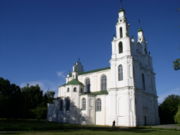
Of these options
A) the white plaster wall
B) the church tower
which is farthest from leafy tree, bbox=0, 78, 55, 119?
the church tower

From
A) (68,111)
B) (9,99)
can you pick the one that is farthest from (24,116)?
(68,111)

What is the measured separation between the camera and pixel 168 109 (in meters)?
58.7

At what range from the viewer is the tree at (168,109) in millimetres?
57438

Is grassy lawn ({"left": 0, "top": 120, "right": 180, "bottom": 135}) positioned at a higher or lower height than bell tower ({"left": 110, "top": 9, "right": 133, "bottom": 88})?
lower

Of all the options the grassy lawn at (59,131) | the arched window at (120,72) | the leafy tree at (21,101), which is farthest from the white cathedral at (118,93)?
the grassy lawn at (59,131)

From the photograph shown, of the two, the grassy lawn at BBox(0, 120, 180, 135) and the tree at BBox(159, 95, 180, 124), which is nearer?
the grassy lawn at BBox(0, 120, 180, 135)

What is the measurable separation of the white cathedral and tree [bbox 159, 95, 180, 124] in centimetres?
674

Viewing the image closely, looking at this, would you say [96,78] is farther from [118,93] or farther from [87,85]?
[118,93]

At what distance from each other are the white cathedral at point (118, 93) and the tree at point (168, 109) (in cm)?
674

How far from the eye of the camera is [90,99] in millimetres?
50438

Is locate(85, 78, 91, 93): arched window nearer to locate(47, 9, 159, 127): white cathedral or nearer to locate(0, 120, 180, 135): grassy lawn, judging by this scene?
locate(47, 9, 159, 127): white cathedral

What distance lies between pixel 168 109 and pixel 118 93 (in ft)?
62.5

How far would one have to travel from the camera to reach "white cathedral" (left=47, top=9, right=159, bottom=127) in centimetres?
4650

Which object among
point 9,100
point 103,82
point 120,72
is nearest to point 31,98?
point 9,100
